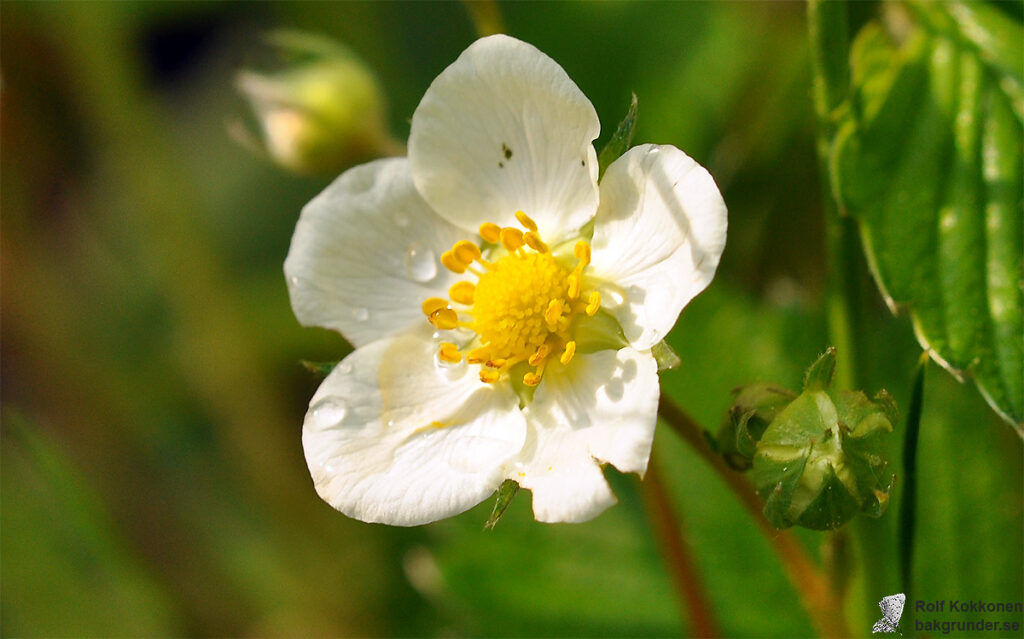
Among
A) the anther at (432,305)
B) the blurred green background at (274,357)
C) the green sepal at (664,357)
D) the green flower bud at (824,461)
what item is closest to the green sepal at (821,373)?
the green flower bud at (824,461)

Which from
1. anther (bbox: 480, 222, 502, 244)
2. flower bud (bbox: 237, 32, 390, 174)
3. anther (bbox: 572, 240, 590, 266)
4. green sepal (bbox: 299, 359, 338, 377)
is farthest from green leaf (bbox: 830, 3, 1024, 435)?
flower bud (bbox: 237, 32, 390, 174)

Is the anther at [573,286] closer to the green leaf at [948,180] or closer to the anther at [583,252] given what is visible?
the anther at [583,252]

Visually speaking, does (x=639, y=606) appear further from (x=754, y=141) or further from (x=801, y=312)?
(x=754, y=141)

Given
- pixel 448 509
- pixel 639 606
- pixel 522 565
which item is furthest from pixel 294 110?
pixel 639 606

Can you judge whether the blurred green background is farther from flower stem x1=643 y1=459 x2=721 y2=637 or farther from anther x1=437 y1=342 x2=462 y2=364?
anther x1=437 y1=342 x2=462 y2=364
